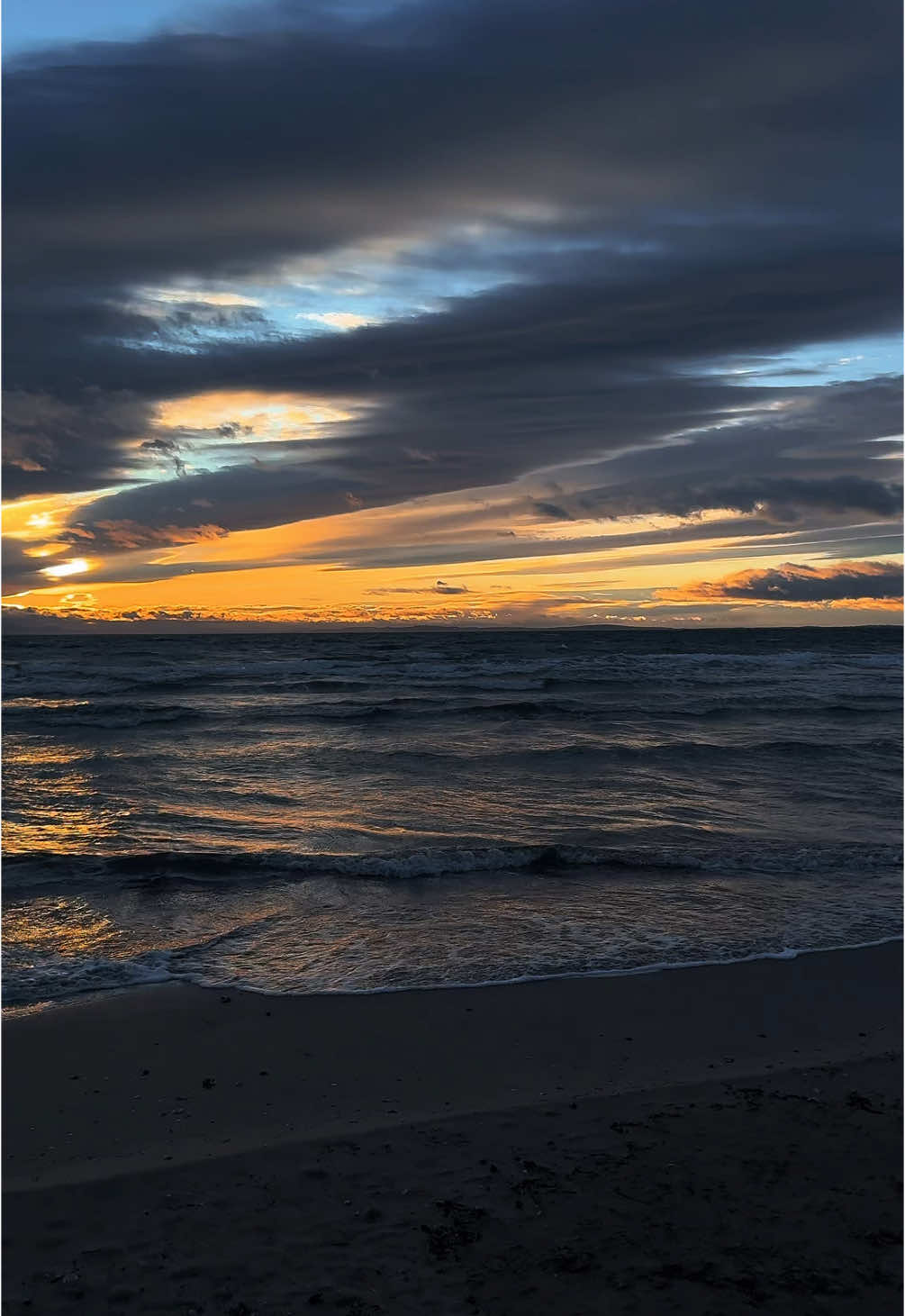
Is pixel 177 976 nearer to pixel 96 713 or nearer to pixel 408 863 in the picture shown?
pixel 408 863

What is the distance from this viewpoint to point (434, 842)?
42.3ft

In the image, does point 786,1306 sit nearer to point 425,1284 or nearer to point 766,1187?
point 766,1187

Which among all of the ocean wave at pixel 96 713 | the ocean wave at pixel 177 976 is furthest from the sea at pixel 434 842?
the ocean wave at pixel 96 713

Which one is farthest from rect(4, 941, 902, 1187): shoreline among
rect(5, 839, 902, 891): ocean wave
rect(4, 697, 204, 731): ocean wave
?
rect(4, 697, 204, 731): ocean wave

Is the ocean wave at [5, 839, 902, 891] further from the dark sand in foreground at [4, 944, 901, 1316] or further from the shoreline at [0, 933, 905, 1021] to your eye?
the dark sand in foreground at [4, 944, 901, 1316]

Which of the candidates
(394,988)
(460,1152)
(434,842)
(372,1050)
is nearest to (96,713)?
(434,842)

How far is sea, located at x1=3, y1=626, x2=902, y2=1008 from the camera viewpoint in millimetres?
8570

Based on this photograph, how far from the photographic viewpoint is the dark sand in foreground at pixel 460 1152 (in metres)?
4.20

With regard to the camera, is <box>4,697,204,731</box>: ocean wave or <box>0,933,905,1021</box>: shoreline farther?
<box>4,697,204,731</box>: ocean wave

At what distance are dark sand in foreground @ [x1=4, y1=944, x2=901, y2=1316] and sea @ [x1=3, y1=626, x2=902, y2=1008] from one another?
0.90 m

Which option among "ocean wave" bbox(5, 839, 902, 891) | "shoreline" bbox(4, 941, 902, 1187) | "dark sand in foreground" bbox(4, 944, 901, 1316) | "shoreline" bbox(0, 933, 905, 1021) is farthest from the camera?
"ocean wave" bbox(5, 839, 902, 891)

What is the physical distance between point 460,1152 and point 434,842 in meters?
7.65

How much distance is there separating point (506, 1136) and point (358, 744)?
62.1ft

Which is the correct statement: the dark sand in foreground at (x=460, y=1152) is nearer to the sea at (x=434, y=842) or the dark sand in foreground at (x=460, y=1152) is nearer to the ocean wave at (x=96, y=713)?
the sea at (x=434, y=842)
